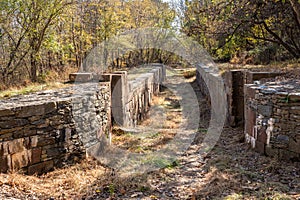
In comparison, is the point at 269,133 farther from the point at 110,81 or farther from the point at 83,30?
the point at 83,30

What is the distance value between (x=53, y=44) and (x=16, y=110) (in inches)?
220

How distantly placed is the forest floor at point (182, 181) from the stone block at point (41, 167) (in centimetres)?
11

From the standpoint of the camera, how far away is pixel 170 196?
3.82m

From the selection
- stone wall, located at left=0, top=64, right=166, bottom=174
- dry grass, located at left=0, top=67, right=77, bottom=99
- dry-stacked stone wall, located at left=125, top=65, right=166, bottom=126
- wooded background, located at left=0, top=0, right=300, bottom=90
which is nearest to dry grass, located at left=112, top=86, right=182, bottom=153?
dry-stacked stone wall, located at left=125, top=65, right=166, bottom=126

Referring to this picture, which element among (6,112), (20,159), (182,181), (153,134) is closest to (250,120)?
(182,181)

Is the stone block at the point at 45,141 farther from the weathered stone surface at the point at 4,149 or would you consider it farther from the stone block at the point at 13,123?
the weathered stone surface at the point at 4,149

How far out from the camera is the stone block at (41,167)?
13.8ft

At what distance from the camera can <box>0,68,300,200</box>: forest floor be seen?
3.69 m

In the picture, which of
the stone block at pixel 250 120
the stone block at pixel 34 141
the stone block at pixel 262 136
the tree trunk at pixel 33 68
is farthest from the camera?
the tree trunk at pixel 33 68

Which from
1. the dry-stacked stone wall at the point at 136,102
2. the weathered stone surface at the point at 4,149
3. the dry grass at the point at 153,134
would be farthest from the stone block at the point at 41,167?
the dry-stacked stone wall at the point at 136,102

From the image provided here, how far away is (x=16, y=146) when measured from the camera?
3.96 metres

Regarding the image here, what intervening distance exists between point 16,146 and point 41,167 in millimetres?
582

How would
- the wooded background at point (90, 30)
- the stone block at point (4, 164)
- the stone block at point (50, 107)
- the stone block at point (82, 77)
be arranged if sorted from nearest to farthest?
the stone block at point (4, 164) → the stone block at point (50, 107) → the stone block at point (82, 77) → the wooded background at point (90, 30)

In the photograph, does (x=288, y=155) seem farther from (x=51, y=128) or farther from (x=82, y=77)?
(x=82, y=77)
